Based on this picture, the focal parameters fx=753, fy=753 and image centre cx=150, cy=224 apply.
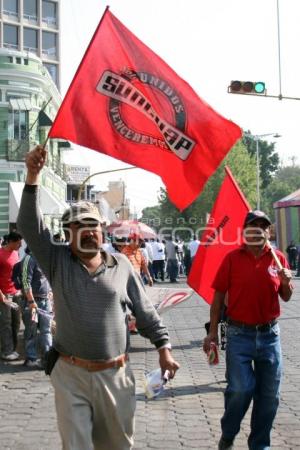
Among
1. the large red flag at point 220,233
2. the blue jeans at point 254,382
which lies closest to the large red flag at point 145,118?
the large red flag at point 220,233

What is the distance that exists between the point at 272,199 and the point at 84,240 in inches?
3901

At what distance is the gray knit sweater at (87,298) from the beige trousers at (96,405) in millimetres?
114

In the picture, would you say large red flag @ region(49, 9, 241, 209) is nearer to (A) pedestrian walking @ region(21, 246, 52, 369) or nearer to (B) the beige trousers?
(B) the beige trousers

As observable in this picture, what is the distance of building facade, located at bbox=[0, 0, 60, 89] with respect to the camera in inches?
2960

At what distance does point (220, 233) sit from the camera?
810 centimetres

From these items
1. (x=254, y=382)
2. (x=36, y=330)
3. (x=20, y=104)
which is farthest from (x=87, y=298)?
(x=20, y=104)

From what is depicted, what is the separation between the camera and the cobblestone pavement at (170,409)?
5.92 metres

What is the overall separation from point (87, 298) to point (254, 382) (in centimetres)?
177

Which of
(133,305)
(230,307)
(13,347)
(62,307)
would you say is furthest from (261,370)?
Answer: (13,347)

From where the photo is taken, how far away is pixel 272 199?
4008 inches

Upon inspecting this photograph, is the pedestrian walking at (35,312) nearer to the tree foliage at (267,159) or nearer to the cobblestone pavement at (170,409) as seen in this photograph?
the cobblestone pavement at (170,409)

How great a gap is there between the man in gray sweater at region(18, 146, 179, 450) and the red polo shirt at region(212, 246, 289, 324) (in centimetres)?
120

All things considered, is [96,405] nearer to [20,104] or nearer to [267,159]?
[20,104]

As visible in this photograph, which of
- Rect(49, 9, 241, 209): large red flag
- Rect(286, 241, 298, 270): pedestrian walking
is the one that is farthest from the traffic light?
Rect(286, 241, 298, 270): pedestrian walking
